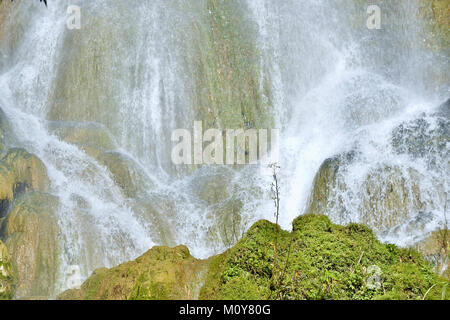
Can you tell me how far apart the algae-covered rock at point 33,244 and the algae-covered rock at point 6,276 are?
1.16ft

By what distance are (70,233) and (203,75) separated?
5.75 meters

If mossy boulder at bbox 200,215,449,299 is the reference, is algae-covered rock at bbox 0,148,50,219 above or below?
above

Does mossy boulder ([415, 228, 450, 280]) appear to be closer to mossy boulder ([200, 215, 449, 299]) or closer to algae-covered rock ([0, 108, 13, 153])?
mossy boulder ([200, 215, 449, 299])

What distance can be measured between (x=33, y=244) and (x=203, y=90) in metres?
6.03

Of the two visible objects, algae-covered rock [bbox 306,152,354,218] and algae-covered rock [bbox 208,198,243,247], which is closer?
algae-covered rock [bbox 306,152,354,218]

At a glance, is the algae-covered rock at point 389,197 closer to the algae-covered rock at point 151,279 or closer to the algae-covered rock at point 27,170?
the algae-covered rock at point 151,279

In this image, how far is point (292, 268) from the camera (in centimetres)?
294

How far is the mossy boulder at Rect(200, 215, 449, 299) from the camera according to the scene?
9.08 ft

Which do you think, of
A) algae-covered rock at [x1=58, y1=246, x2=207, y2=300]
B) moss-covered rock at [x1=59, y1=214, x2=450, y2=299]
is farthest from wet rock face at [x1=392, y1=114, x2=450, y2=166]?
algae-covered rock at [x1=58, y1=246, x2=207, y2=300]

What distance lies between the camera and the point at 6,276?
6293 mm

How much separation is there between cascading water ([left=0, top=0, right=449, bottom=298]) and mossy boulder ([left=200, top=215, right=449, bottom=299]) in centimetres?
508

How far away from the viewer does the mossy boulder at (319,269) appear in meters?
2.77
